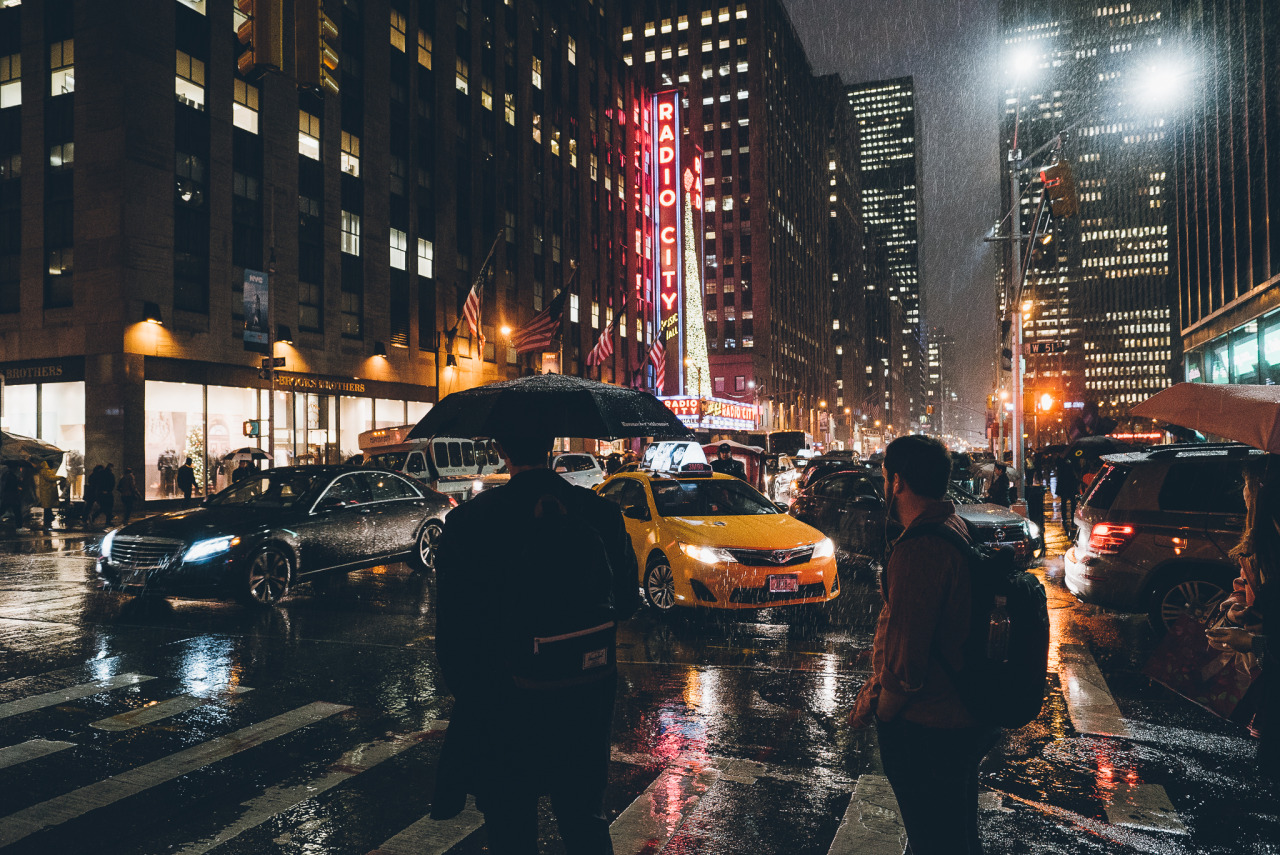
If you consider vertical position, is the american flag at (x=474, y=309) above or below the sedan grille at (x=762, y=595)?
above

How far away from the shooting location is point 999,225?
25438 mm

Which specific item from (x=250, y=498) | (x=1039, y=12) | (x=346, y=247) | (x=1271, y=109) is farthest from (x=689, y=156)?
(x=1039, y=12)

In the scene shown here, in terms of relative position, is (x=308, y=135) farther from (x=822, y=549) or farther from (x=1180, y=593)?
(x=1180, y=593)

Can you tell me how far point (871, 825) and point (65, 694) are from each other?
6.02 meters

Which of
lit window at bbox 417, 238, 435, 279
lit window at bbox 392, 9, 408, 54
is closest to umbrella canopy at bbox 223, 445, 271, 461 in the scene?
lit window at bbox 417, 238, 435, 279

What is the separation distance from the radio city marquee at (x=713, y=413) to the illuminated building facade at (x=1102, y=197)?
31522 mm

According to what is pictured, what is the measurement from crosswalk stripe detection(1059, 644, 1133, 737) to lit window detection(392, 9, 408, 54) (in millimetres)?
39903

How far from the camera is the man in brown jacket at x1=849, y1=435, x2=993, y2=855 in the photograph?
2.48 meters

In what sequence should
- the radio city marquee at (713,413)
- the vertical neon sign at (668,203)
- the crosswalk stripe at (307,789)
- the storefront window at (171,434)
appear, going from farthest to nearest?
the radio city marquee at (713,413), the vertical neon sign at (668,203), the storefront window at (171,434), the crosswalk stripe at (307,789)

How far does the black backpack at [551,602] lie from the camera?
2.52 metres

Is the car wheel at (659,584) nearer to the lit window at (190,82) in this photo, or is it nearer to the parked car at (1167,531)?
the parked car at (1167,531)

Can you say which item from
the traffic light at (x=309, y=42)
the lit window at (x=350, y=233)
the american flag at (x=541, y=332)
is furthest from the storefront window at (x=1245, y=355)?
the lit window at (x=350, y=233)

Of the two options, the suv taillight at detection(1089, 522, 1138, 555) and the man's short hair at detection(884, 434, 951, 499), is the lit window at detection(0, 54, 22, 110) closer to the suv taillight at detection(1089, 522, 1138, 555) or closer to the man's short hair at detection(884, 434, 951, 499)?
the suv taillight at detection(1089, 522, 1138, 555)

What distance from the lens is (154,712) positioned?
19.2 feet
